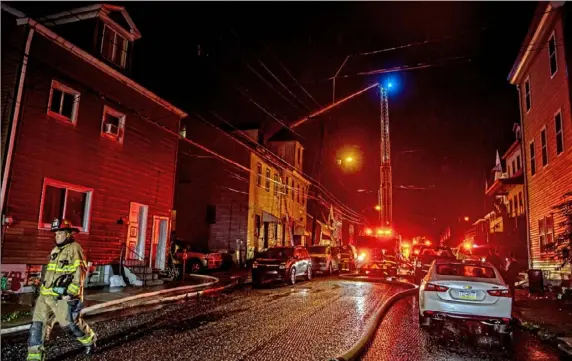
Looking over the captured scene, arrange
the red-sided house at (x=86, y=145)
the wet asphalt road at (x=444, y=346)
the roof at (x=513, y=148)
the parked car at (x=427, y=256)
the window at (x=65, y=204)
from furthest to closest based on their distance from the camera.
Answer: the roof at (x=513, y=148), the parked car at (x=427, y=256), the window at (x=65, y=204), the red-sided house at (x=86, y=145), the wet asphalt road at (x=444, y=346)

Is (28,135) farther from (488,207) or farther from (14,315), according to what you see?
(488,207)

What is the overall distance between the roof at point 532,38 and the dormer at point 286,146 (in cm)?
1946

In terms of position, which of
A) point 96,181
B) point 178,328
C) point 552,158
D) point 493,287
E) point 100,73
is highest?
point 100,73

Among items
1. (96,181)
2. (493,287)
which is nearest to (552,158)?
(493,287)

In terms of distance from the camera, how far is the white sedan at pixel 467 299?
822cm

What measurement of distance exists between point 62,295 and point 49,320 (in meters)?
0.40

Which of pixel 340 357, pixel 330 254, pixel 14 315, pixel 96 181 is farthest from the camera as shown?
pixel 330 254

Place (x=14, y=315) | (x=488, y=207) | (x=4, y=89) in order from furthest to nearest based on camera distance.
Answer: (x=488, y=207), (x=4, y=89), (x=14, y=315)

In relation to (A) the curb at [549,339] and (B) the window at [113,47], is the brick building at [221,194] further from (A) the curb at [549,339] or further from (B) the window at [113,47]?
(A) the curb at [549,339]

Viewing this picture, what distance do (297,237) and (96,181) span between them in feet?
87.0

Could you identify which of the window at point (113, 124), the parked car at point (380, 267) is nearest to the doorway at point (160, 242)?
the window at point (113, 124)

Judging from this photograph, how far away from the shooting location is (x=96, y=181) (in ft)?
49.8

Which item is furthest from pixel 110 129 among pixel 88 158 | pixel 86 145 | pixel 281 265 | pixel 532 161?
pixel 532 161

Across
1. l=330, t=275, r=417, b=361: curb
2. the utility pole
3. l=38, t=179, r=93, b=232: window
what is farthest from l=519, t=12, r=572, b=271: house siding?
l=38, t=179, r=93, b=232: window
